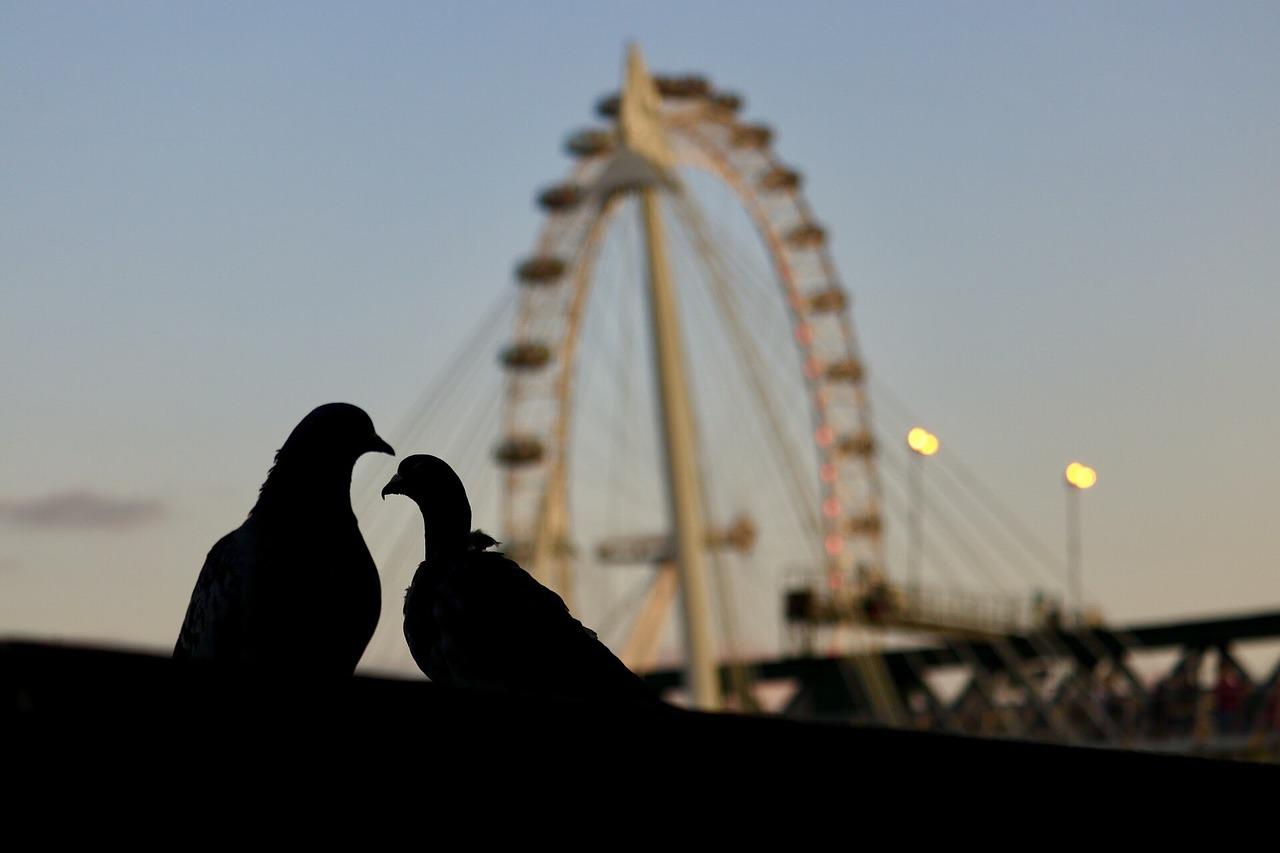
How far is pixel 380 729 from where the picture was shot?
7.47ft

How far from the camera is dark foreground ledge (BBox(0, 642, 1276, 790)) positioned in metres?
2.02

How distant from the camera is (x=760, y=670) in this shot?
59.7 meters

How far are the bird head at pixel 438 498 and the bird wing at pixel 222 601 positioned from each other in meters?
0.48

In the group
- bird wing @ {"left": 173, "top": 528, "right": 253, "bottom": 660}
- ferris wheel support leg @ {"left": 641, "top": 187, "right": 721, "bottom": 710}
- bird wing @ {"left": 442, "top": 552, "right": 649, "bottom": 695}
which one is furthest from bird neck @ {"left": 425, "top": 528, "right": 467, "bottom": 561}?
ferris wheel support leg @ {"left": 641, "top": 187, "right": 721, "bottom": 710}

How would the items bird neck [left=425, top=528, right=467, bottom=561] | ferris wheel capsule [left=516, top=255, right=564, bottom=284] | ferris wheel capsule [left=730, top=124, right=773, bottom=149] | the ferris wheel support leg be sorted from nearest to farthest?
bird neck [left=425, top=528, right=467, bottom=561] < the ferris wheel support leg < ferris wheel capsule [left=516, top=255, right=564, bottom=284] < ferris wheel capsule [left=730, top=124, right=773, bottom=149]

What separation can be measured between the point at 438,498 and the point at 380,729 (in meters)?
2.20

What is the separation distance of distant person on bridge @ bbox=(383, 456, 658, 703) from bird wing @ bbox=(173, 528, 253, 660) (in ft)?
1.25

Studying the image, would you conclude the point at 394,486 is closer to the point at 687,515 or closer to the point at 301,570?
the point at 301,570

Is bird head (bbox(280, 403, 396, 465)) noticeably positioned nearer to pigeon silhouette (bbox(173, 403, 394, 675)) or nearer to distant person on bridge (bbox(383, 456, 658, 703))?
pigeon silhouette (bbox(173, 403, 394, 675))

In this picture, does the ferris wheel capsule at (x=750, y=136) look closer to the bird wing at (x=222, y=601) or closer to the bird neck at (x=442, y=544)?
the bird neck at (x=442, y=544)

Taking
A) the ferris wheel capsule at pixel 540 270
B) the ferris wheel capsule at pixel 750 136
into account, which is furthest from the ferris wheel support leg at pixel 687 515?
the ferris wheel capsule at pixel 750 136

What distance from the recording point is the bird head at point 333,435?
409 centimetres

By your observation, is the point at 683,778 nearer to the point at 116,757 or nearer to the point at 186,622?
the point at 116,757

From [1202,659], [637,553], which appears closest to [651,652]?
[637,553]
